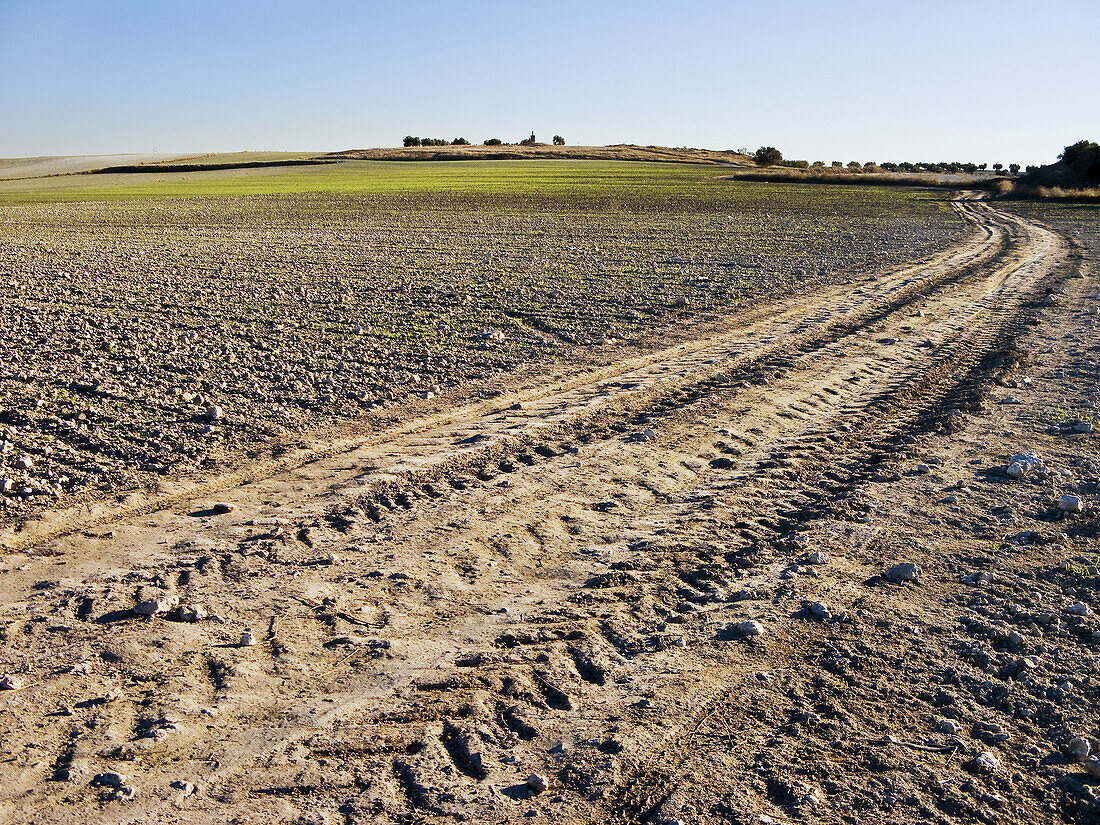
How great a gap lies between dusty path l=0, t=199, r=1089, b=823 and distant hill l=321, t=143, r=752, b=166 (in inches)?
3383

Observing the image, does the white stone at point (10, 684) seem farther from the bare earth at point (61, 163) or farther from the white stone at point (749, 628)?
the bare earth at point (61, 163)

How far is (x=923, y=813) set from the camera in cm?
334

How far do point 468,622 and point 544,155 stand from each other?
9499 centimetres

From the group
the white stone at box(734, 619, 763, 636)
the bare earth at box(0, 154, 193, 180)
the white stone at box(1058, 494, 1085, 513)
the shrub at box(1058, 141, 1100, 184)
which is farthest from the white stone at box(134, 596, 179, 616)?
the bare earth at box(0, 154, 193, 180)

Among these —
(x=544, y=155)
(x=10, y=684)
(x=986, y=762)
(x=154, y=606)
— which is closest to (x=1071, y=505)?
(x=986, y=762)

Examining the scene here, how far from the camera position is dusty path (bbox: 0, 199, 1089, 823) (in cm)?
346

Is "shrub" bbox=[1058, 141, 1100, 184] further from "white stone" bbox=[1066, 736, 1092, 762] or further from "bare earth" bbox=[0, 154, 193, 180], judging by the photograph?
"bare earth" bbox=[0, 154, 193, 180]

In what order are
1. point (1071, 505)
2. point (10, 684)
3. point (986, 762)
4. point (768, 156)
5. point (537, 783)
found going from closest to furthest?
point (537, 783), point (986, 762), point (10, 684), point (1071, 505), point (768, 156)

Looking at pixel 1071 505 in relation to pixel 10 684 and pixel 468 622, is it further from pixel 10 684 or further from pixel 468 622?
pixel 10 684

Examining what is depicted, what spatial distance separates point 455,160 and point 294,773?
89.2 m

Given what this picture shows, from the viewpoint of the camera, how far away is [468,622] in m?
4.63

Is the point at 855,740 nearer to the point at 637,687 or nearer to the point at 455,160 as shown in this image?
the point at 637,687

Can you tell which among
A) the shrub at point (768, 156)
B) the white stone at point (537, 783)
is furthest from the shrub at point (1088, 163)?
the white stone at point (537, 783)

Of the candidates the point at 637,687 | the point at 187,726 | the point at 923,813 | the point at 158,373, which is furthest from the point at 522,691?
the point at 158,373
